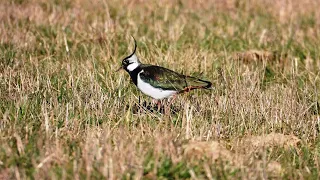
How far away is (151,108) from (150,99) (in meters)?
0.63

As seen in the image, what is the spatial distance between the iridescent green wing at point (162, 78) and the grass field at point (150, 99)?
0.23m

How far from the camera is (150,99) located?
704 centimetres

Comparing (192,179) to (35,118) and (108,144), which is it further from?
(35,118)

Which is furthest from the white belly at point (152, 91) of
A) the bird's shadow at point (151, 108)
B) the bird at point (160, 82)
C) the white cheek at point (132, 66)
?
the white cheek at point (132, 66)

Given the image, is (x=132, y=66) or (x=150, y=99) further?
(x=150, y=99)

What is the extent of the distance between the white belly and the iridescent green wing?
0.10ft

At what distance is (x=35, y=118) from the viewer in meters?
5.58

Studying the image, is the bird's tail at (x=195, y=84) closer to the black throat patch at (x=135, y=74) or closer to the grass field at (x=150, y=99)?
the grass field at (x=150, y=99)

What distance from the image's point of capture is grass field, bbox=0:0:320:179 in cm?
465

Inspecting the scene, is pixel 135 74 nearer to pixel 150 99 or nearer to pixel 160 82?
pixel 160 82

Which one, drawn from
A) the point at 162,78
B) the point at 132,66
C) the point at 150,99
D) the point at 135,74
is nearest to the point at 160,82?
the point at 162,78

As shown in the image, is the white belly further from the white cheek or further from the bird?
the white cheek

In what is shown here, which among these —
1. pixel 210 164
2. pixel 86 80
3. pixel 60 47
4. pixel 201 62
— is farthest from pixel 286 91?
pixel 60 47

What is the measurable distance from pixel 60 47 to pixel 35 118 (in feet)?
11.1
